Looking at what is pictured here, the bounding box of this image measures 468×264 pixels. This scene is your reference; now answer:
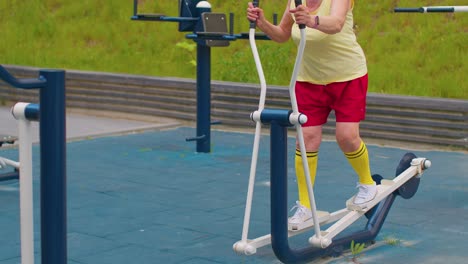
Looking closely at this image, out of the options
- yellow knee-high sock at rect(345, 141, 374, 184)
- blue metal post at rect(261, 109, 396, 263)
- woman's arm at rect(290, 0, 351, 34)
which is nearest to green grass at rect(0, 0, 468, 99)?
yellow knee-high sock at rect(345, 141, 374, 184)

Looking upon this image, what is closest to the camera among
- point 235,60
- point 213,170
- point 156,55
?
point 213,170

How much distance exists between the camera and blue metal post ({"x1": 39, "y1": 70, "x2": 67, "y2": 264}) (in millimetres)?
3596

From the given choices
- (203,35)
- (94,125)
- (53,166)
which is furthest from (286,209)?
(94,125)

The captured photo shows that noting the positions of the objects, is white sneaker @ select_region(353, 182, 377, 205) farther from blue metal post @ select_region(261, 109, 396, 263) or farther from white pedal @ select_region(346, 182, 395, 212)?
blue metal post @ select_region(261, 109, 396, 263)

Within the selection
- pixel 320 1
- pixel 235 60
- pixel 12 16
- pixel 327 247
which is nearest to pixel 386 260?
pixel 327 247

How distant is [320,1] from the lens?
17.6 ft

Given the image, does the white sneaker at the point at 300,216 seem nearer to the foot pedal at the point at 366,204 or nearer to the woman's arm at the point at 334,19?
the foot pedal at the point at 366,204

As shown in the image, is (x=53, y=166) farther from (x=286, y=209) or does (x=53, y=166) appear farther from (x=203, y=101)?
(x=203, y=101)

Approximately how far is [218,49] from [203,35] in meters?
5.01

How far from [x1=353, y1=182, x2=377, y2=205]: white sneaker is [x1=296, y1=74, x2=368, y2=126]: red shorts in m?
0.43

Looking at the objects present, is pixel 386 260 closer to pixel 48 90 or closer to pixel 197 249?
pixel 197 249

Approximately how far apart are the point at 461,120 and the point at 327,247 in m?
4.19

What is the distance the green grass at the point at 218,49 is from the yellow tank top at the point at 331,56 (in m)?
5.48

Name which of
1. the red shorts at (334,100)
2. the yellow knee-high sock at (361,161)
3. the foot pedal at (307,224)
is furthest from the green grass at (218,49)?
the foot pedal at (307,224)
